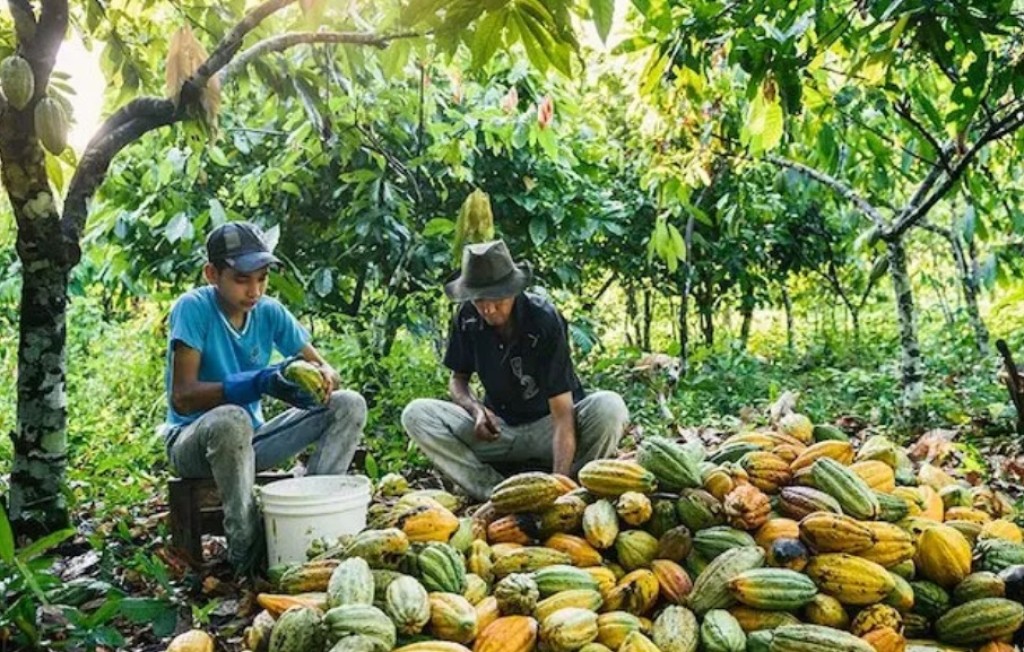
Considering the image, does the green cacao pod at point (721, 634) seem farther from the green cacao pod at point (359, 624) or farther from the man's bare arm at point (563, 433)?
the man's bare arm at point (563, 433)

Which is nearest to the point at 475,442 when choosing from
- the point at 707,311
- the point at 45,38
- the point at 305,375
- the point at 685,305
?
the point at 305,375

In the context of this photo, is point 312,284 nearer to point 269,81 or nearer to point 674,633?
point 269,81

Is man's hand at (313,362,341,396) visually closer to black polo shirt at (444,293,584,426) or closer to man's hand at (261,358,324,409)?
man's hand at (261,358,324,409)

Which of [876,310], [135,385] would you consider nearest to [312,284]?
[135,385]

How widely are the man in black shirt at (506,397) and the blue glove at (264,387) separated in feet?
2.28

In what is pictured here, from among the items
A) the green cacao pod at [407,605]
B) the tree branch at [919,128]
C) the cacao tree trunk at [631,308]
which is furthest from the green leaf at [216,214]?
the cacao tree trunk at [631,308]

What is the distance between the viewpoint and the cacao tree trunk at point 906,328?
14.8ft

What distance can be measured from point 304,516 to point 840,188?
3.49 meters

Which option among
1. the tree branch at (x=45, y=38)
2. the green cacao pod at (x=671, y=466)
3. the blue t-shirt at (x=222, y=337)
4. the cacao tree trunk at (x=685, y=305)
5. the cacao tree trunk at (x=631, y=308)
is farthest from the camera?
the cacao tree trunk at (x=631, y=308)

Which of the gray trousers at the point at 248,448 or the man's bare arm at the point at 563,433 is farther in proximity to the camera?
the man's bare arm at the point at 563,433

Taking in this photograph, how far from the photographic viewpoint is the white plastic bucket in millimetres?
2645

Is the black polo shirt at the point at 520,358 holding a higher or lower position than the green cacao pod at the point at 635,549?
higher

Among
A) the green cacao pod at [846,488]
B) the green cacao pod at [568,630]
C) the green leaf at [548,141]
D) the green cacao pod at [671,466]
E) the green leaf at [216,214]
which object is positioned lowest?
the green cacao pod at [568,630]

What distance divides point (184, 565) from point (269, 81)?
6.01 feet
